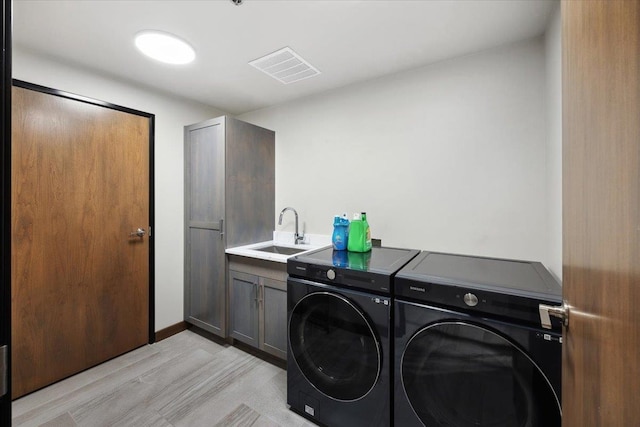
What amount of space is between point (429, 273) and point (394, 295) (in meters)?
0.22

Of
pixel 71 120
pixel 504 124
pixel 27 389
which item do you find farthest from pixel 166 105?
Result: pixel 504 124

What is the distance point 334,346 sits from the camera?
149cm

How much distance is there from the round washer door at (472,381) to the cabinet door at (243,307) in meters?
1.35

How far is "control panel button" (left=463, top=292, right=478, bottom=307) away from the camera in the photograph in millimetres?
1130

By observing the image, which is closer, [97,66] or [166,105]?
[97,66]

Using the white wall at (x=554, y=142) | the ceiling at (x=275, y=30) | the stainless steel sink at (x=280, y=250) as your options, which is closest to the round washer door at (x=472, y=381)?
the white wall at (x=554, y=142)

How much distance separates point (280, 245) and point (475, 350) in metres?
1.93

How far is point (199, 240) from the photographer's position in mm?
2588

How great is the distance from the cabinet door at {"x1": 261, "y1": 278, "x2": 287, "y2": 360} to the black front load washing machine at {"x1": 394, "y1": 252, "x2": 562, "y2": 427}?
3.28 feet

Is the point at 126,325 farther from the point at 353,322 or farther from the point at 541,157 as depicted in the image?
the point at 541,157

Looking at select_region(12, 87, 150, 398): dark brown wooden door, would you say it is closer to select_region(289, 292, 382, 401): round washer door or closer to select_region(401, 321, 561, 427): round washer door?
select_region(289, 292, 382, 401): round washer door

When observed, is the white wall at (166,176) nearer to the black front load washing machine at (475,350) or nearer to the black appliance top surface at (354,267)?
the black appliance top surface at (354,267)

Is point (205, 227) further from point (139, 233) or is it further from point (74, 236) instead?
point (74, 236)

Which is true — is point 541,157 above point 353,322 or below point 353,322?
above
